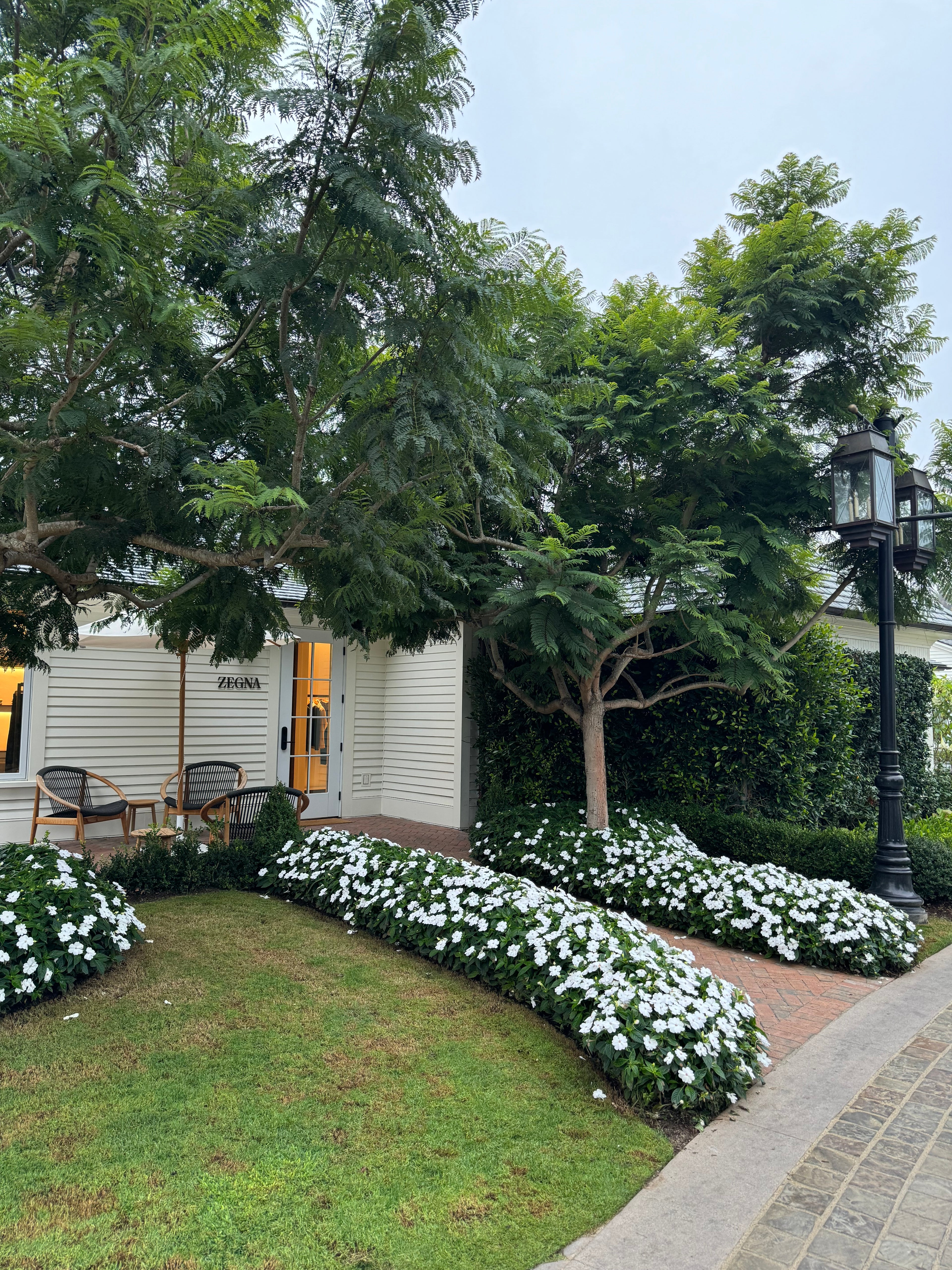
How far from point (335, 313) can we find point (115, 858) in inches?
211

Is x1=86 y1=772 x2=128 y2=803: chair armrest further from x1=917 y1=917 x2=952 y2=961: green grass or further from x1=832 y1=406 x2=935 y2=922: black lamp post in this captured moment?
x1=917 y1=917 x2=952 y2=961: green grass

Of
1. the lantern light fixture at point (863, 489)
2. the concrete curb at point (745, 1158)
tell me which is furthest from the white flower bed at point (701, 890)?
the lantern light fixture at point (863, 489)

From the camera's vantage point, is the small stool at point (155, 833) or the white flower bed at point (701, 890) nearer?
the white flower bed at point (701, 890)

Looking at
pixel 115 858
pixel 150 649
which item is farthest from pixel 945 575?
pixel 150 649

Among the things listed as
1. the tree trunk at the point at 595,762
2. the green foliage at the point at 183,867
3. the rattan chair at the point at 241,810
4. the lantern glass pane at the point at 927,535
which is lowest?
the green foliage at the point at 183,867

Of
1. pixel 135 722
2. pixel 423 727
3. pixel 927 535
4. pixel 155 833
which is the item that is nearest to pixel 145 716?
pixel 135 722

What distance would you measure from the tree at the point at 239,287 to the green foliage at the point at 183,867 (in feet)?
10.5

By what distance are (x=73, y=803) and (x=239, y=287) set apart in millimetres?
6539

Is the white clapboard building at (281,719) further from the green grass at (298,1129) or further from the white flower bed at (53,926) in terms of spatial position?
the green grass at (298,1129)

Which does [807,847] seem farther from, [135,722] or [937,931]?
[135,722]

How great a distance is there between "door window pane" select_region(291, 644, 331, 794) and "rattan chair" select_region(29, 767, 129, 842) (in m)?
2.69

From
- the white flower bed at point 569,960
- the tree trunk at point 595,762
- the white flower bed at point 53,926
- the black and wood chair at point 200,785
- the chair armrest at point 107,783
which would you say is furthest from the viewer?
the black and wood chair at point 200,785

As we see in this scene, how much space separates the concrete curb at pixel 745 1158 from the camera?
8.39ft

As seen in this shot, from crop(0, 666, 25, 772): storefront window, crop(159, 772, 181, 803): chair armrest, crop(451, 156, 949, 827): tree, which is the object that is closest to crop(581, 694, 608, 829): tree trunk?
crop(451, 156, 949, 827): tree
